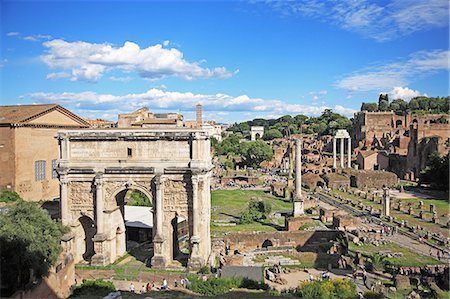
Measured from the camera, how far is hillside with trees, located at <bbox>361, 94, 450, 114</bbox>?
110m

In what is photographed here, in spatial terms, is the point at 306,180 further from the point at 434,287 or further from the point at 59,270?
the point at 59,270

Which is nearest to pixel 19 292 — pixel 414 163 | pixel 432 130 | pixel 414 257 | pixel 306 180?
pixel 414 257

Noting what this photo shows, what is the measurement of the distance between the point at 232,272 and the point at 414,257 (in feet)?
38.5

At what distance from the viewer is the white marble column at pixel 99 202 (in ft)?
70.2

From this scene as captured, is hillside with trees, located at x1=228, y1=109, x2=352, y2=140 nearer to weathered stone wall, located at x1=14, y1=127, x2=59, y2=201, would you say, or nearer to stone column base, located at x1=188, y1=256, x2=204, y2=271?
weathered stone wall, located at x1=14, y1=127, x2=59, y2=201

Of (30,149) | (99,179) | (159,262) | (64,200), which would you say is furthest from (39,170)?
(159,262)

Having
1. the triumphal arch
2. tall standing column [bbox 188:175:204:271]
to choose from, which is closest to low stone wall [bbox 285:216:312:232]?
the triumphal arch

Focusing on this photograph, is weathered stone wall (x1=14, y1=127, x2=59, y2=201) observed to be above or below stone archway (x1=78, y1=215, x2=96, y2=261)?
above

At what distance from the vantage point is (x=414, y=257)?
79.2ft

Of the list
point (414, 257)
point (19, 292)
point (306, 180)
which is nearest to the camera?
point (19, 292)

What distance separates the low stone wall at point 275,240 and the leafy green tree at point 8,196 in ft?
55.1

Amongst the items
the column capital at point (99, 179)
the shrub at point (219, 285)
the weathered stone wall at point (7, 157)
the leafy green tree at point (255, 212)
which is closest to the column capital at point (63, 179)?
the column capital at point (99, 179)

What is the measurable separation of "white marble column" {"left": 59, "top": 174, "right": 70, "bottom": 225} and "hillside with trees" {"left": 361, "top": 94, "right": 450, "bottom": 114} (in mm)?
102530

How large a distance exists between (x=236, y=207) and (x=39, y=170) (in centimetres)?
1851
